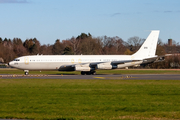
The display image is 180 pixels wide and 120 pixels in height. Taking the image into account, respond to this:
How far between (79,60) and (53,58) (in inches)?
174

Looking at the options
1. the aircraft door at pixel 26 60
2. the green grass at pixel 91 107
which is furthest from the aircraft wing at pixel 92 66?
the green grass at pixel 91 107

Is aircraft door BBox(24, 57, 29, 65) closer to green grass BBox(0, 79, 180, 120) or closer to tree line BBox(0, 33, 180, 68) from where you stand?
green grass BBox(0, 79, 180, 120)

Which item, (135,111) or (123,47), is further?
(123,47)

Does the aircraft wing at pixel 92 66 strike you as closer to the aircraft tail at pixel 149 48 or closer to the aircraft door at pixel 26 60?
the aircraft tail at pixel 149 48

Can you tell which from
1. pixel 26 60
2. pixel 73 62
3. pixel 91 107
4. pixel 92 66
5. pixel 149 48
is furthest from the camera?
pixel 149 48

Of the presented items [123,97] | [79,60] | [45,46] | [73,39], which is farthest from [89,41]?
[123,97]

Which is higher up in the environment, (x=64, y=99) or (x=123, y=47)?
(x=123, y=47)

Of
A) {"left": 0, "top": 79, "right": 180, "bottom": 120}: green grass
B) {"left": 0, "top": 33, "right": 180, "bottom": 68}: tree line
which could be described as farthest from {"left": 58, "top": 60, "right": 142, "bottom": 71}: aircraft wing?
{"left": 0, "top": 33, "right": 180, "bottom": 68}: tree line

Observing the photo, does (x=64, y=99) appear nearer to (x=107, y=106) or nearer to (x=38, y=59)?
(x=107, y=106)

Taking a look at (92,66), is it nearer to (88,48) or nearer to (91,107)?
(91,107)

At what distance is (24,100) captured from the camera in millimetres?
17422

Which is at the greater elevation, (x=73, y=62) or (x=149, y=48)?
(x=149, y=48)

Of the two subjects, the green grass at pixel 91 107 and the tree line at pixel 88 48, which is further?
the tree line at pixel 88 48

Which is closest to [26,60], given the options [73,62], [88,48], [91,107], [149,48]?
[73,62]
